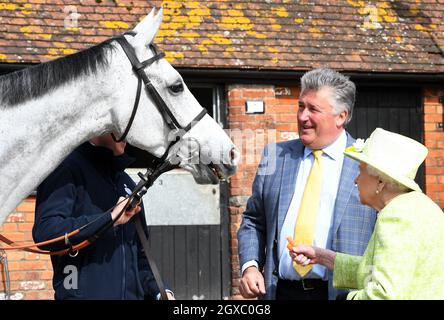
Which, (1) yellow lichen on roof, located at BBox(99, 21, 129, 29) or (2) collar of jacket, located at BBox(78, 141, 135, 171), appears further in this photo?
(1) yellow lichen on roof, located at BBox(99, 21, 129, 29)

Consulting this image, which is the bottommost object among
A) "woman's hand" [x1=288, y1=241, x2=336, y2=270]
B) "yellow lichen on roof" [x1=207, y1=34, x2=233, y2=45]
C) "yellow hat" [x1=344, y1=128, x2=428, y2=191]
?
"woman's hand" [x1=288, y1=241, x2=336, y2=270]

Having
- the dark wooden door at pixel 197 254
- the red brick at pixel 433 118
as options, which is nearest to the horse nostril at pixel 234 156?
the dark wooden door at pixel 197 254

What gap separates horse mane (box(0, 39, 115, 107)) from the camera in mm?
4039

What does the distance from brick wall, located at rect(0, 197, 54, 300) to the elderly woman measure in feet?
20.1

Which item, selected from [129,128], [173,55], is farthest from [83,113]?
[173,55]

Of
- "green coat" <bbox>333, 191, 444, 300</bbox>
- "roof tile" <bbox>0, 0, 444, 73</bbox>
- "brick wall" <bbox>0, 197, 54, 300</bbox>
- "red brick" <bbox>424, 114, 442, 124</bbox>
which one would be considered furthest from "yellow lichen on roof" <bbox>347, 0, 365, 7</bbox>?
"green coat" <bbox>333, 191, 444, 300</bbox>

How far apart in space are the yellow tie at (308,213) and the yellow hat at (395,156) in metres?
0.81

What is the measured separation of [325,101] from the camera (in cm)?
455

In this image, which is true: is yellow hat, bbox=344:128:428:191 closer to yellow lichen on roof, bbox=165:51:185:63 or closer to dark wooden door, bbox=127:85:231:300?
yellow lichen on roof, bbox=165:51:185:63

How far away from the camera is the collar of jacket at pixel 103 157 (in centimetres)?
426

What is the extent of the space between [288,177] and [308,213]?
0.28 metres
